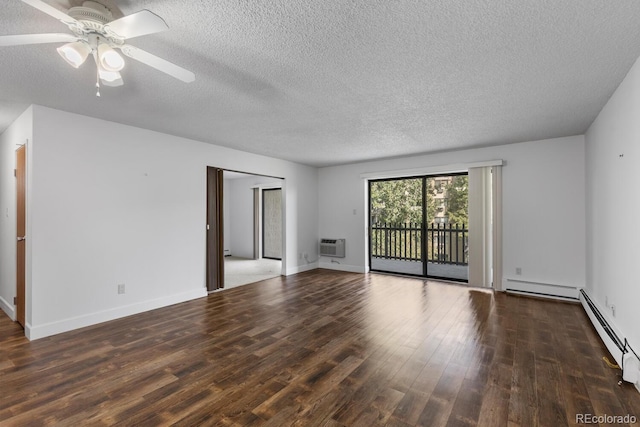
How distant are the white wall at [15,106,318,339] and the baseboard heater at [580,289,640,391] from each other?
4833mm

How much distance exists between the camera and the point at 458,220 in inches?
229

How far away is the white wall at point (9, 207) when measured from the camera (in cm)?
345

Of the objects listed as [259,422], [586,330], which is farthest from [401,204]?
[259,422]

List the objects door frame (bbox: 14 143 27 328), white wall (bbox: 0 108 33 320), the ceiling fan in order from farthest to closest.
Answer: white wall (bbox: 0 108 33 320) → door frame (bbox: 14 143 27 328) → the ceiling fan

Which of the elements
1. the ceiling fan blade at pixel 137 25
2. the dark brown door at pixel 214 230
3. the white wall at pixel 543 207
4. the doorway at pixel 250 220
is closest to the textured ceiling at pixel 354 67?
the ceiling fan blade at pixel 137 25

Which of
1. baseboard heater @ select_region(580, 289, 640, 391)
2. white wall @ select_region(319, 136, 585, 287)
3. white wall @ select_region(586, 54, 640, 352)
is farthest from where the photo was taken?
white wall @ select_region(319, 136, 585, 287)

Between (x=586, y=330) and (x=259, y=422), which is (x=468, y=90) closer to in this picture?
(x=586, y=330)

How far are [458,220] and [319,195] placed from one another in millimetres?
3135

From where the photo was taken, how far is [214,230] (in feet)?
16.0

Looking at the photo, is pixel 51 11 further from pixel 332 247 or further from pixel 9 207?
pixel 332 247

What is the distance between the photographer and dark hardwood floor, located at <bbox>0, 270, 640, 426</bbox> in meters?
1.89

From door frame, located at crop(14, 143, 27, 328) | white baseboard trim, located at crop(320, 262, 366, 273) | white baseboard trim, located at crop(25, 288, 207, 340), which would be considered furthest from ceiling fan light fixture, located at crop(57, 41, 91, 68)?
white baseboard trim, located at crop(320, 262, 366, 273)

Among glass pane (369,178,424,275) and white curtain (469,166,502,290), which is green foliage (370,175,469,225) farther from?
white curtain (469,166,502,290)

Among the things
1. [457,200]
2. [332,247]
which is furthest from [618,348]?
[332,247]
